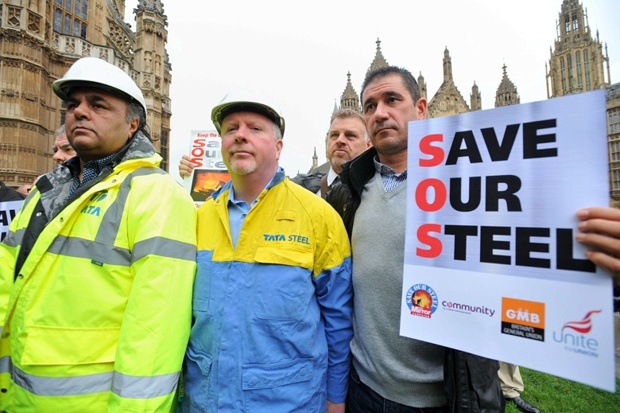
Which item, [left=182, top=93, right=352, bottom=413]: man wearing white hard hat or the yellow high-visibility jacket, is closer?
the yellow high-visibility jacket

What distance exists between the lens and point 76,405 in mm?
1587

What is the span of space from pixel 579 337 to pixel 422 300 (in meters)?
0.57

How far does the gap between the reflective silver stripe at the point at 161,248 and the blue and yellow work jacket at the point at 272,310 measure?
161 mm

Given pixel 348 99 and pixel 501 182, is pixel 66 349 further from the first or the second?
pixel 348 99

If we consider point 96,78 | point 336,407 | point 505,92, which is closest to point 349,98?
point 505,92

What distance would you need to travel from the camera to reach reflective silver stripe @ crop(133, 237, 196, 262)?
1633 mm

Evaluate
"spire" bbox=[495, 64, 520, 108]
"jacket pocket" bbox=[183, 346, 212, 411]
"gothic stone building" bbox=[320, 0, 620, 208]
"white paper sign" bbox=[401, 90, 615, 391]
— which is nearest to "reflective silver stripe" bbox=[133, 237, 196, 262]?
"jacket pocket" bbox=[183, 346, 212, 411]

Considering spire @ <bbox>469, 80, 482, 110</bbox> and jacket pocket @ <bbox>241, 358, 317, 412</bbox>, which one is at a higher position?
spire @ <bbox>469, 80, 482, 110</bbox>

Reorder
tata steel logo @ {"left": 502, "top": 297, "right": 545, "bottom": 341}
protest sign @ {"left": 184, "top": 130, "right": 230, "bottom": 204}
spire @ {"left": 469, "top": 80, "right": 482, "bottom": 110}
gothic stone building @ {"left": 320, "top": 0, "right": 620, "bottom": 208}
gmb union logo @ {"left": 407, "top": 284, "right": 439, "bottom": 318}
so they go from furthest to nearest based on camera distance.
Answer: spire @ {"left": 469, "top": 80, "right": 482, "bottom": 110}
gothic stone building @ {"left": 320, "top": 0, "right": 620, "bottom": 208}
protest sign @ {"left": 184, "top": 130, "right": 230, "bottom": 204}
gmb union logo @ {"left": 407, "top": 284, "right": 439, "bottom": 318}
tata steel logo @ {"left": 502, "top": 297, "right": 545, "bottom": 341}

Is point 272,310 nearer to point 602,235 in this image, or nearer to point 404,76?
point 602,235

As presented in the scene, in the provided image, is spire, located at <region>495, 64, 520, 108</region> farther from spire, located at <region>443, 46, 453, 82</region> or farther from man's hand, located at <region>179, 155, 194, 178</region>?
man's hand, located at <region>179, 155, 194, 178</region>

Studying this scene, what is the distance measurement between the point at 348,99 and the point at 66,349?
150 feet

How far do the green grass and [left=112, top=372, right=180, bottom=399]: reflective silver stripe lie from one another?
4.74 m

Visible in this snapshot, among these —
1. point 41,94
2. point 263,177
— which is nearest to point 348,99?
point 41,94
